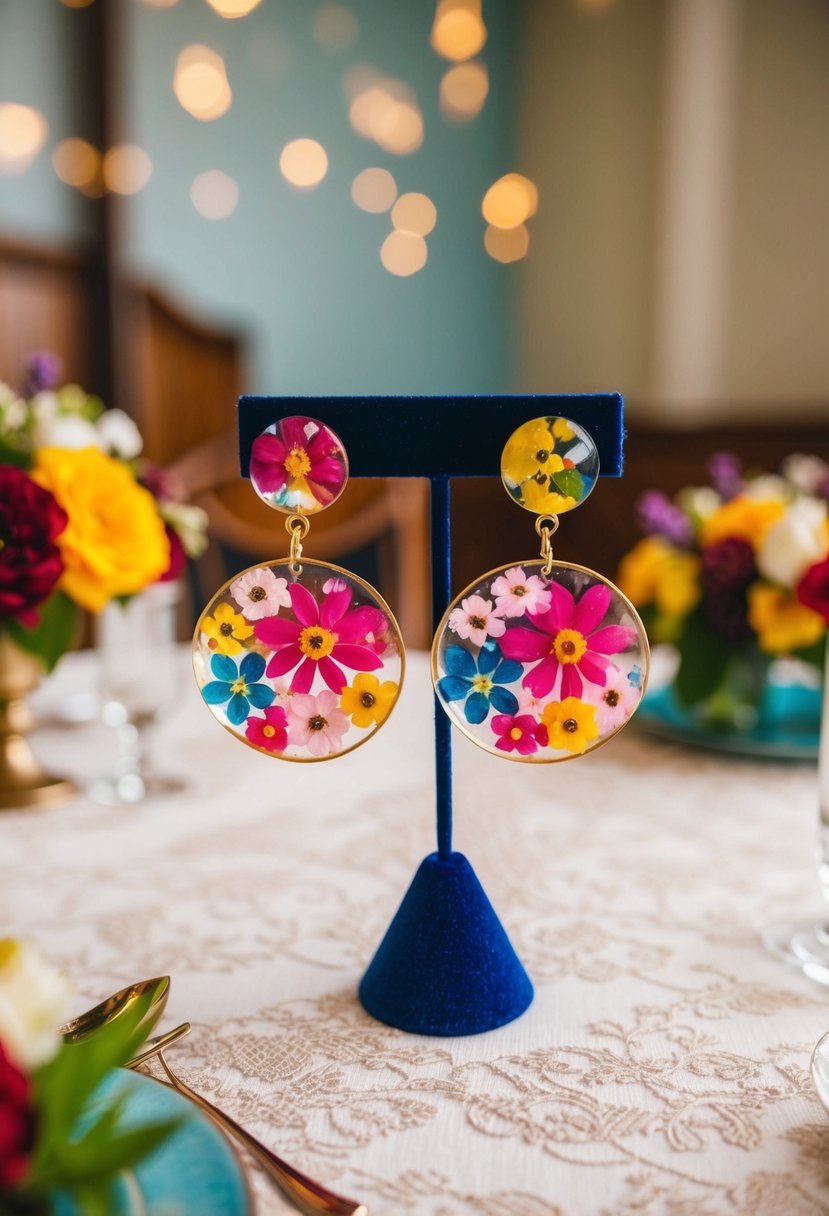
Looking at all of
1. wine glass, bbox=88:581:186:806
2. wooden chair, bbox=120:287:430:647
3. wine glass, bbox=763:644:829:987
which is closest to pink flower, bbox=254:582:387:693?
wine glass, bbox=763:644:829:987

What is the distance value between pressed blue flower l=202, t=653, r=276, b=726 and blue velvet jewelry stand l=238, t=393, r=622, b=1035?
99 millimetres

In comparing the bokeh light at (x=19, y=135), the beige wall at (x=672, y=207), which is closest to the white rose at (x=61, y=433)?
the bokeh light at (x=19, y=135)

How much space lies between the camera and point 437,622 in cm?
57

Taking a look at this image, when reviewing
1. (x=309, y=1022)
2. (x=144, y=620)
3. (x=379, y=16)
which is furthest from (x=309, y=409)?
(x=379, y=16)

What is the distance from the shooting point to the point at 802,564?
98 centimetres

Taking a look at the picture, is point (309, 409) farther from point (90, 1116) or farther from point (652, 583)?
point (652, 583)

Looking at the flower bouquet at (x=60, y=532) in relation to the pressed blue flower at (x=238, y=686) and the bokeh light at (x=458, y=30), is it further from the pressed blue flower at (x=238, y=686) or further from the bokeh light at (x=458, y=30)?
the bokeh light at (x=458, y=30)

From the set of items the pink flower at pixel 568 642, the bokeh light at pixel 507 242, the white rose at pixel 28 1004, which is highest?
the bokeh light at pixel 507 242

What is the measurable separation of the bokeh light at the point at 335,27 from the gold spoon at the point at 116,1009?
3.06 meters

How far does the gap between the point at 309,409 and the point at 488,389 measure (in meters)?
3.22

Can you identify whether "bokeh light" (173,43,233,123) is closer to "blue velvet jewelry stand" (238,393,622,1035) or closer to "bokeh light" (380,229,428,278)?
"bokeh light" (380,229,428,278)

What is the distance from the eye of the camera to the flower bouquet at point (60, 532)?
2.66 feet

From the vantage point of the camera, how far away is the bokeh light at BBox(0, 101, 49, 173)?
7.68 feet

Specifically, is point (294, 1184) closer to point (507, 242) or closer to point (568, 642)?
point (568, 642)
